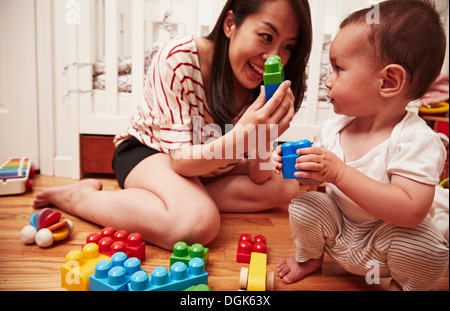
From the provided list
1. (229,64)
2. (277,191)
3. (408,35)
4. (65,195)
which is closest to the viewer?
(408,35)

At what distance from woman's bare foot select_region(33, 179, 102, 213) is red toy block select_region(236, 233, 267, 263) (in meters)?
0.35

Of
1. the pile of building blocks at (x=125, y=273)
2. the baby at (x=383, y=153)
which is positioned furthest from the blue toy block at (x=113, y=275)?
the baby at (x=383, y=153)

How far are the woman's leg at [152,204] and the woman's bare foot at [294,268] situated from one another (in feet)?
0.53

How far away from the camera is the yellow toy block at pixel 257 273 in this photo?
513mm

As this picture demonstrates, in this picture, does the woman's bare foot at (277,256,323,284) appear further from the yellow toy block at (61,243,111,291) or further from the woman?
the yellow toy block at (61,243,111,291)

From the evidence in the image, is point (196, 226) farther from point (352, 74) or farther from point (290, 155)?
point (352, 74)

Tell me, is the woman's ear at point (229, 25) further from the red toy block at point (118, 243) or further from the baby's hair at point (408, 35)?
the red toy block at point (118, 243)

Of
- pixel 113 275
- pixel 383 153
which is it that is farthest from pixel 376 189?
pixel 113 275

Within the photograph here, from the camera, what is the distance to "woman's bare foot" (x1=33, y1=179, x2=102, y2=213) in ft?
2.37

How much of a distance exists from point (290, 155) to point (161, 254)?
1.18ft

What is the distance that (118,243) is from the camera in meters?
0.63

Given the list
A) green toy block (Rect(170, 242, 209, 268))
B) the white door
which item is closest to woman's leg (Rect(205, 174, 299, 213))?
green toy block (Rect(170, 242, 209, 268))

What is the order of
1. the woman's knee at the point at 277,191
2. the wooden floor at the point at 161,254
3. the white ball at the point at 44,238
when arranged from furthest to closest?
the woman's knee at the point at 277,191 < the white ball at the point at 44,238 < the wooden floor at the point at 161,254
